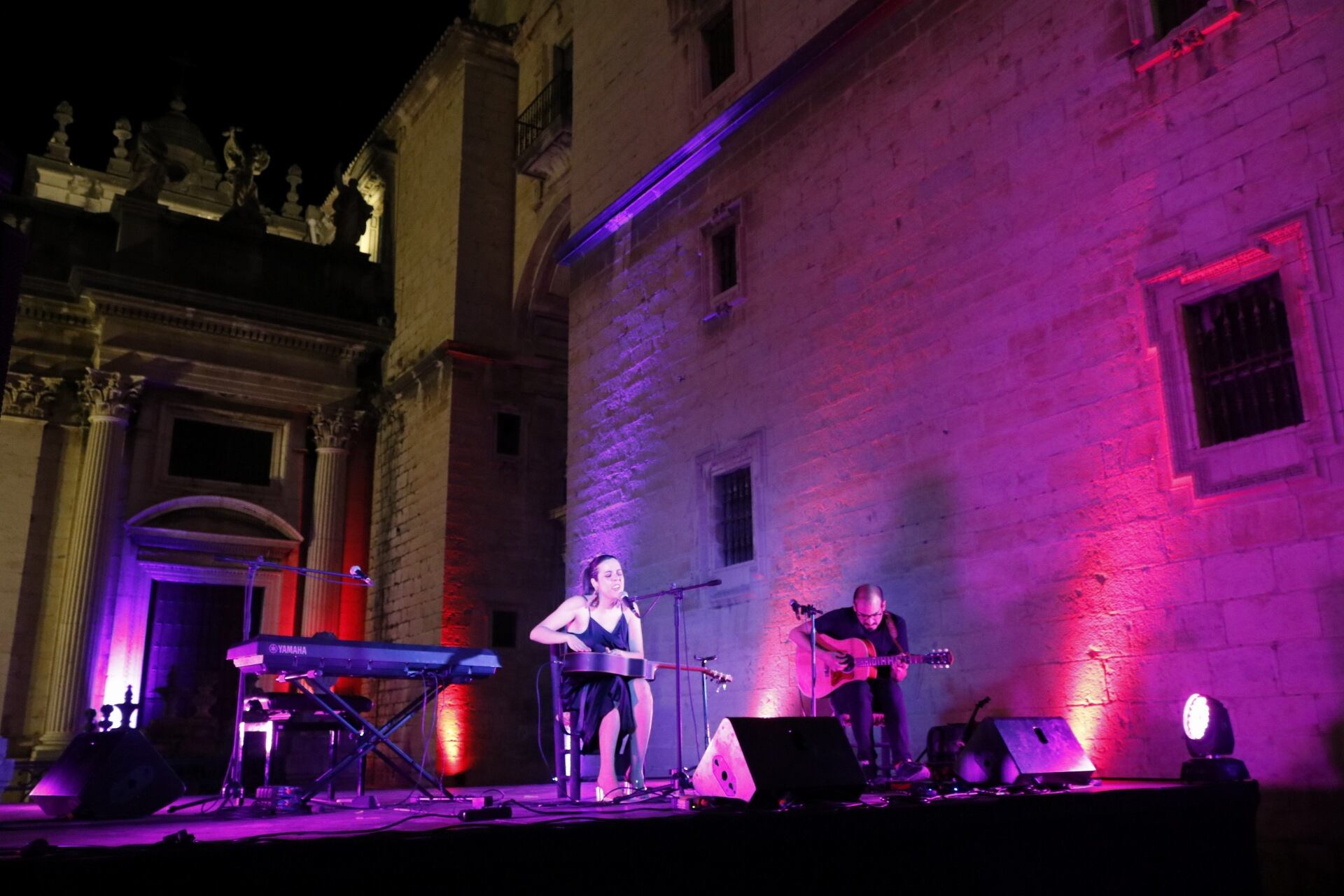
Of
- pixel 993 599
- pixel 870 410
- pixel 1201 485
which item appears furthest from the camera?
pixel 870 410

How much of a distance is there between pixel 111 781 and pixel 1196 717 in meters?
6.63

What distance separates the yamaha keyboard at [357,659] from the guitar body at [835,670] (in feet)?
7.62

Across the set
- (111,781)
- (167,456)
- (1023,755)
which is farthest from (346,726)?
(167,456)

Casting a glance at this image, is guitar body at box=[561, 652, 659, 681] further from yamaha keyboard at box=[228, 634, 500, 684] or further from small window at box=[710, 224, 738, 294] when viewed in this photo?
small window at box=[710, 224, 738, 294]

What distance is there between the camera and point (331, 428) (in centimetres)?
2089

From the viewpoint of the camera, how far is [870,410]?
9586 mm

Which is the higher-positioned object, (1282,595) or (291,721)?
(1282,595)

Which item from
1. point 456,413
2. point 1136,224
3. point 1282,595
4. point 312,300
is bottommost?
point 1282,595

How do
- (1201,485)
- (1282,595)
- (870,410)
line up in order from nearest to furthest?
1. (1282,595)
2. (1201,485)
3. (870,410)

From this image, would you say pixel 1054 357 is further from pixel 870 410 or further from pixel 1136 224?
pixel 870 410

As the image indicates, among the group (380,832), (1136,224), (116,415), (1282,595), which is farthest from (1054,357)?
(116,415)

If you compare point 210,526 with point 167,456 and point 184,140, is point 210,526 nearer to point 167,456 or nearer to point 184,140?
point 167,456

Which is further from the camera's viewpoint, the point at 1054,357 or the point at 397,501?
the point at 397,501

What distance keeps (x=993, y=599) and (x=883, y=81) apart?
4.98m
